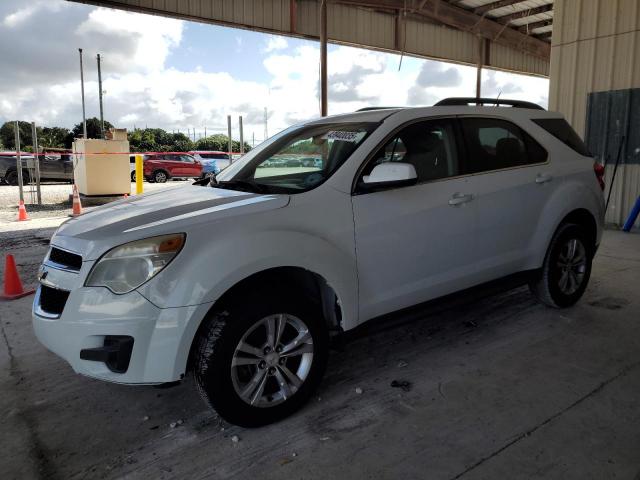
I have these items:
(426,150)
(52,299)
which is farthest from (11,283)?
(426,150)

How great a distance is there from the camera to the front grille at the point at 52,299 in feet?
8.73

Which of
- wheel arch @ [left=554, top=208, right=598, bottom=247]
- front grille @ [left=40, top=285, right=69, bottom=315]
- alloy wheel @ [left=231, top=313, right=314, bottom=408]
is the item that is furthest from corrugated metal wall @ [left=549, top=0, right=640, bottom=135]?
front grille @ [left=40, top=285, right=69, bottom=315]

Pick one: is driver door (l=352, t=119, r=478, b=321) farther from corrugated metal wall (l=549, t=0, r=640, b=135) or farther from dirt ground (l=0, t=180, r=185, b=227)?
corrugated metal wall (l=549, t=0, r=640, b=135)

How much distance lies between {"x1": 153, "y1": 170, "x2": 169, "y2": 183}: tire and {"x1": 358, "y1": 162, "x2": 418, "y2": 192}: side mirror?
23.5m

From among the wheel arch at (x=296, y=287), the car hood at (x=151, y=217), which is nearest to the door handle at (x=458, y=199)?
the wheel arch at (x=296, y=287)

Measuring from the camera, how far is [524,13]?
16.5 meters

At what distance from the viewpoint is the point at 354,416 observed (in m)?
2.90

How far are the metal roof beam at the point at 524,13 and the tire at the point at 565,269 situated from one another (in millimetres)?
13431

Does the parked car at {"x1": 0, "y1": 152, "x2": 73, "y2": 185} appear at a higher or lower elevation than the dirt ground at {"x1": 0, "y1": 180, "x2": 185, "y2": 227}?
higher

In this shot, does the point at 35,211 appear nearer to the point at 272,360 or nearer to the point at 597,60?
the point at 272,360

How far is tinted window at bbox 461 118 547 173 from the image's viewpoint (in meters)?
3.77

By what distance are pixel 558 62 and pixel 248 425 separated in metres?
A: 9.78

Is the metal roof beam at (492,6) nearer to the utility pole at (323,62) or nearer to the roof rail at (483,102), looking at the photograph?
the utility pole at (323,62)

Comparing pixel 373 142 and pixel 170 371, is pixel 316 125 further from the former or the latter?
pixel 170 371
